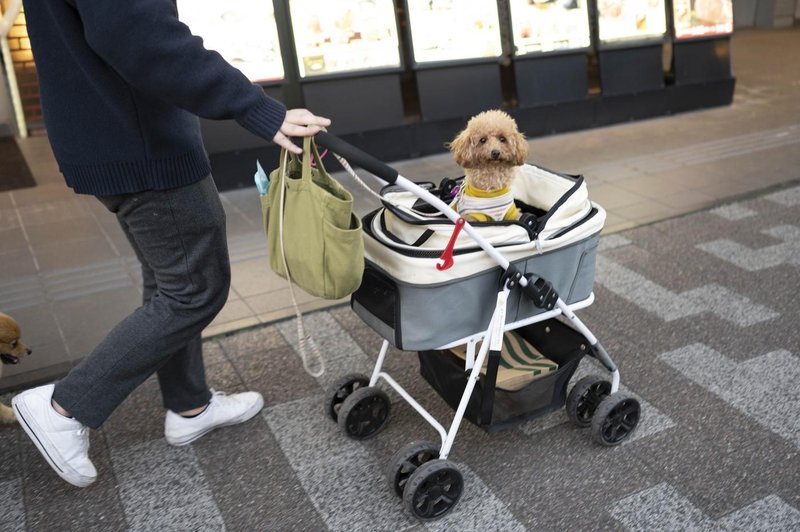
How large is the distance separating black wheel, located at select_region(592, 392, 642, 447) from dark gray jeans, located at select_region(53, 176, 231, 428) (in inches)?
52.4

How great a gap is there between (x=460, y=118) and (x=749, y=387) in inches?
156

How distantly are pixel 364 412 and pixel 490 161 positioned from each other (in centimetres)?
102

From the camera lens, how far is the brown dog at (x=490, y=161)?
2543mm

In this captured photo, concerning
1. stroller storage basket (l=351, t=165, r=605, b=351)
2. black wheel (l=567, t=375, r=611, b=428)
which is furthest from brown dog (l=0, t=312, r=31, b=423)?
black wheel (l=567, t=375, r=611, b=428)

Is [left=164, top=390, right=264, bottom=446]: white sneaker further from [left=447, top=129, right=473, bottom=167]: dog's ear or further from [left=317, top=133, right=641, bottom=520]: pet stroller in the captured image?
[left=447, top=129, right=473, bottom=167]: dog's ear

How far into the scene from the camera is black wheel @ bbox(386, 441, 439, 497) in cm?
252

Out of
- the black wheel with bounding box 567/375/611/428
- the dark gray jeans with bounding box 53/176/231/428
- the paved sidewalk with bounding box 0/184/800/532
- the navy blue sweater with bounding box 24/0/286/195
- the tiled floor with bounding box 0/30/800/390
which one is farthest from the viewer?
the tiled floor with bounding box 0/30/800/390

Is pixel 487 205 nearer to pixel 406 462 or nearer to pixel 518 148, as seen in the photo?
pixel 518 148

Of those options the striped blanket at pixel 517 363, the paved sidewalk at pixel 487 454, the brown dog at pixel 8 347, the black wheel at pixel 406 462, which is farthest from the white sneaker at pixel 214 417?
the striped blanket at pixel 517 363

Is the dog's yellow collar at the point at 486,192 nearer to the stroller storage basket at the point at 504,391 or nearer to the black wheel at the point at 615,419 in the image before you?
the stroller storage basket at the point at 504,391

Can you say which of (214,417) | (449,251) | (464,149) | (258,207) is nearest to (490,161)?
(464,149)

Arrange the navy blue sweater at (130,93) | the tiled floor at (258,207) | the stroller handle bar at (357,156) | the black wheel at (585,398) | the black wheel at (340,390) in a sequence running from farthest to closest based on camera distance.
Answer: the tiled floor at (258,207)
the black wheel at (340,390)
the black wheel at (585,398)
the stroller handle bar at (357,156)
the navy blue sweater at (130,93)

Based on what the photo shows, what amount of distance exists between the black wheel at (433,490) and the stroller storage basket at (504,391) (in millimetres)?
220

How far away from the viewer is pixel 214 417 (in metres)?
2.96
